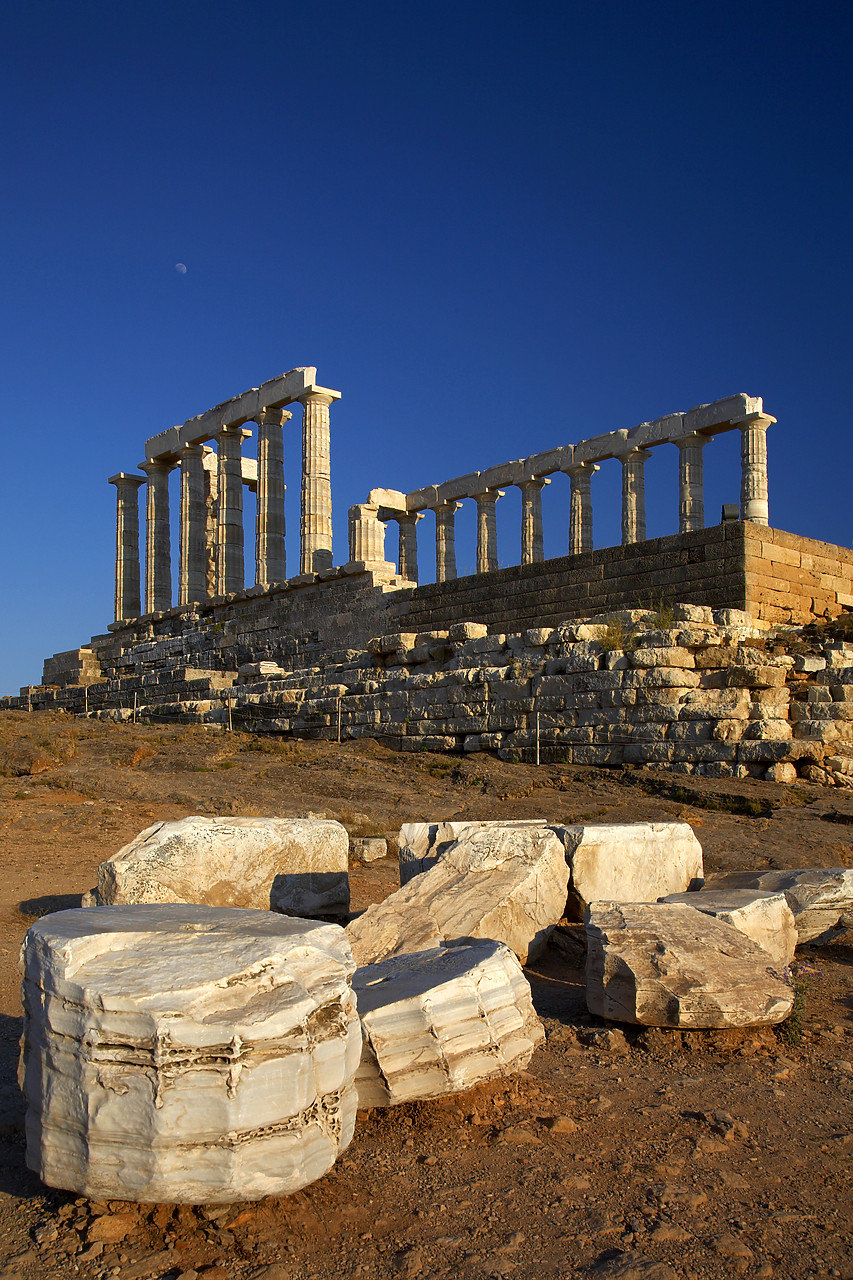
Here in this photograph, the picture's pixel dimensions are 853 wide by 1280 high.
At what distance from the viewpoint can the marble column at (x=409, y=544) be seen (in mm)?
34375

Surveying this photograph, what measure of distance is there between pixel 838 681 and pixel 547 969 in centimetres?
865

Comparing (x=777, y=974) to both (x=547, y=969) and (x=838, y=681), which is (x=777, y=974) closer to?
(x=547, y=969)

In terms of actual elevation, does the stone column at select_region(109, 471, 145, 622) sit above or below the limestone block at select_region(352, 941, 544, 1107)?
above

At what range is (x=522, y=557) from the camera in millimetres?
29922

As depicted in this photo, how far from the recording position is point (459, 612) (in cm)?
1980

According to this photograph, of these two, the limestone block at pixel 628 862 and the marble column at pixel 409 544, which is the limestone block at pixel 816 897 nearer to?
the limestone block at pixel 628 862

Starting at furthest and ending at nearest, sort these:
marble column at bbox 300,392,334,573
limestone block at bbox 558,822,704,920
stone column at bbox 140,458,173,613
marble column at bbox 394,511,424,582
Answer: marble column at bbox 394,511,424,582
stone column at bbox 140,458,173,613
marble column at bbox 300,392,334,573
limestone block at bbox 558,822,704,920

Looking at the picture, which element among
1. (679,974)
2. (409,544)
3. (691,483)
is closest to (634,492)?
(691,483)

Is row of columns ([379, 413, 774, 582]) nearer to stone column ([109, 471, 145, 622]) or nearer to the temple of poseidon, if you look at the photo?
the temple of poseidon

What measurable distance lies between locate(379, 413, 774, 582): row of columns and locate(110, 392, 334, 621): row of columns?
1.61 m

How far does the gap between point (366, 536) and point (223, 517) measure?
19.4 feet

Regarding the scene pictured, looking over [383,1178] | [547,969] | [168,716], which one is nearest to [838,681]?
[547,969]

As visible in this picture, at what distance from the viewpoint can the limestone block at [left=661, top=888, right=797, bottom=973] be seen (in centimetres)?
495

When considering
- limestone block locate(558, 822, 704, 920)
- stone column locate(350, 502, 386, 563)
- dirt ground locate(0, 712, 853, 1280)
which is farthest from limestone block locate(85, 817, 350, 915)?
stone column locate(350, 502, 386, 563)
